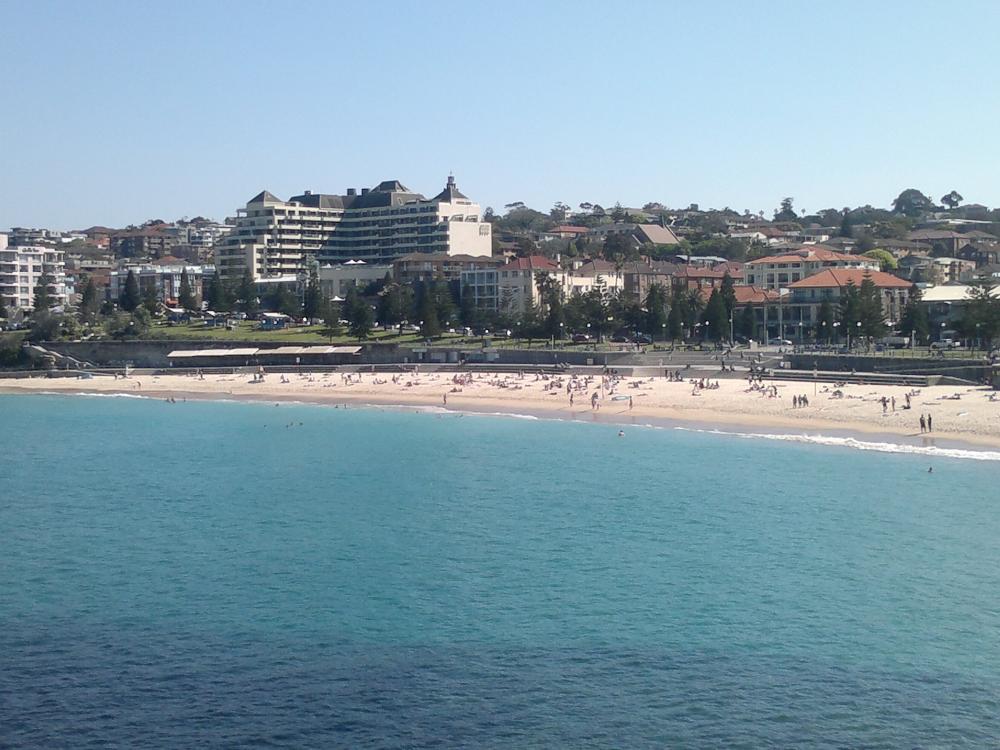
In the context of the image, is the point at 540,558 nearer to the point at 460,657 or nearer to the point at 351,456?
the point at 460,657

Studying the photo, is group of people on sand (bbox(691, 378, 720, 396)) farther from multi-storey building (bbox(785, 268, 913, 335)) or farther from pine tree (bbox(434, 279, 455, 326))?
pine tree (bbox(434, 279, 455, 326))

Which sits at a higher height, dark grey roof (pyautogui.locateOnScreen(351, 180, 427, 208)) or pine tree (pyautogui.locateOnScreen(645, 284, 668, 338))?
dark grey roof (pyautogui.locateOnScreen(351, 180, 427, 208))

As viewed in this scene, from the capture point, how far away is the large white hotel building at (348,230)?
114m

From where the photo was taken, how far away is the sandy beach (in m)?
43.7

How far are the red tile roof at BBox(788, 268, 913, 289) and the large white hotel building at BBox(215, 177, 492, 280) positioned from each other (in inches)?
1641

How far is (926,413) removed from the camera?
44.3 metres

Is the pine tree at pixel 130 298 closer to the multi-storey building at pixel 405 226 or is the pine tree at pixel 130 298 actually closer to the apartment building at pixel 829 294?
the multi-storey building at pixel 405 226

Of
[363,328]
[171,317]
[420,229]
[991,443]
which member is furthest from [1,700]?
[420,229]

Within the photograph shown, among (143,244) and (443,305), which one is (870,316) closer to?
(443,305)

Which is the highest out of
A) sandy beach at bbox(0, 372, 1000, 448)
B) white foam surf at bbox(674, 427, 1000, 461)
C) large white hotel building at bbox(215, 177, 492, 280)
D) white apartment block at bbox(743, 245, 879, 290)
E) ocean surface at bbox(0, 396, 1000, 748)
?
large white hotel building at bbox(215, 177, 492, 280)

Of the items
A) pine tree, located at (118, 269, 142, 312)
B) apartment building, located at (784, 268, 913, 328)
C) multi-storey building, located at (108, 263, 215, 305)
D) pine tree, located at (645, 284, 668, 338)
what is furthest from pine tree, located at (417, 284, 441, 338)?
multi-storey building, located at (108, 263, 215, 305)

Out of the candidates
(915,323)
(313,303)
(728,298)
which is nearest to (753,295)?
(728,298)

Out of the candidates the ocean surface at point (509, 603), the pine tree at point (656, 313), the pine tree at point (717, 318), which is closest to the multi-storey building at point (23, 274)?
the pine tree at point (656, 313)

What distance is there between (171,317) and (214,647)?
263 ft
